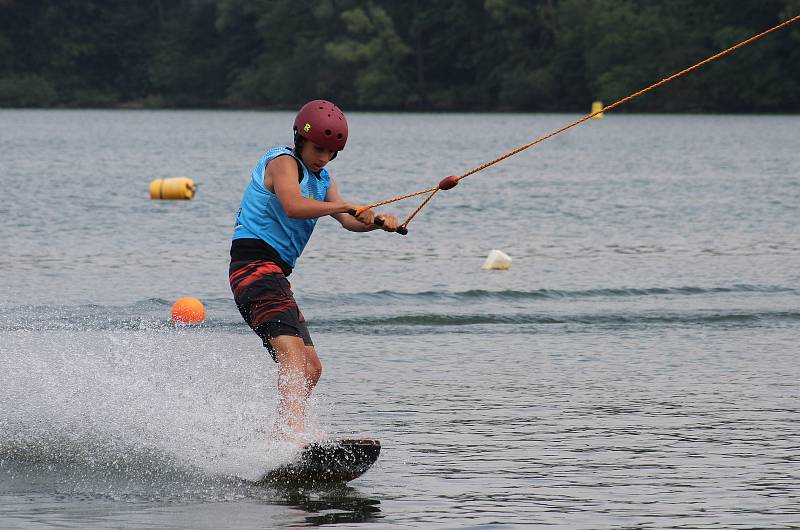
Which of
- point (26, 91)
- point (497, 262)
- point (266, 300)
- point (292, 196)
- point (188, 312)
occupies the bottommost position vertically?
point (188, 312)

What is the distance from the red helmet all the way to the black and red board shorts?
64cm

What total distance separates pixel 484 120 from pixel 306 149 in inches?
3339

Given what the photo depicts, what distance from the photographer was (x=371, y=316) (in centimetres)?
1432

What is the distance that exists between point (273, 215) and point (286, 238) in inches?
5.5

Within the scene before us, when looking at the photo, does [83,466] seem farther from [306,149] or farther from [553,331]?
[553,331]

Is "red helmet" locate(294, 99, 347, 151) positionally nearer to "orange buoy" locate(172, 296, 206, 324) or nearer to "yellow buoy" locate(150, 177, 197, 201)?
"orange buoy" locate(172, 296, 206, 324)

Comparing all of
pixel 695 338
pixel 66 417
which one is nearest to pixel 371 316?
pixel 695 338

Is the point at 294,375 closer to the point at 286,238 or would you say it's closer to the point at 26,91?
the point at 286,238

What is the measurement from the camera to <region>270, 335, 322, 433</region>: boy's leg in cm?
730

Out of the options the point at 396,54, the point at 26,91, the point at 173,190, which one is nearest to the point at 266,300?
the point at 173,190

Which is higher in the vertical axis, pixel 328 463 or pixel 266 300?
pixel 266 300

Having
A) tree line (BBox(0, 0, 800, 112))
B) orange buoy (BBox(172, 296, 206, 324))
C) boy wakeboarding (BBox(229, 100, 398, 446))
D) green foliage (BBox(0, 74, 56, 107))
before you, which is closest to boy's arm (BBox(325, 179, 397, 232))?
boy wakeboarding (BBox(229, 100, 398, 446))

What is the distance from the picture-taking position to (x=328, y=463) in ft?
24.6

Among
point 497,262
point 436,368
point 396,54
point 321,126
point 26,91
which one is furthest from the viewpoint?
point 26,91
